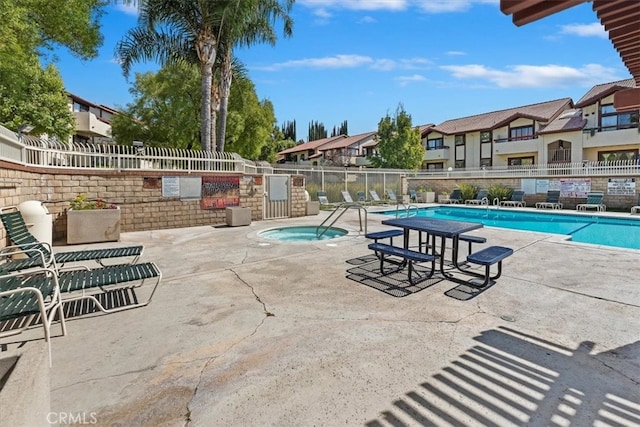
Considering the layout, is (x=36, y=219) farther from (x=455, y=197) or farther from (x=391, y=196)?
(x=455, y=197)

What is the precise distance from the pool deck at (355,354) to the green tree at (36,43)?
1025 cm

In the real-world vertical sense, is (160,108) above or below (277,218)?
above

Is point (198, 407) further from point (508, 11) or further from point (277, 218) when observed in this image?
point (277, 218)

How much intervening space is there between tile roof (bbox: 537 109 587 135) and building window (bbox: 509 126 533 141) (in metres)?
1.57

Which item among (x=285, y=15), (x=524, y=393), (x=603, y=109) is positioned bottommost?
(x=524, y=393)

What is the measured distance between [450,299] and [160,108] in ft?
78.0

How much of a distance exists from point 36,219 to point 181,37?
10.1m

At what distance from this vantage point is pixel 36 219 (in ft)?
20.0

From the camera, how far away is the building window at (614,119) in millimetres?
21453

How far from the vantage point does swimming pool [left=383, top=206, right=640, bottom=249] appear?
381 inches

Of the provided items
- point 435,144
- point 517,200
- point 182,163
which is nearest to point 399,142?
point 517,200

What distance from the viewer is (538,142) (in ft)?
85.1

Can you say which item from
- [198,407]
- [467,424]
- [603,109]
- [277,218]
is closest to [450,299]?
[467,424]

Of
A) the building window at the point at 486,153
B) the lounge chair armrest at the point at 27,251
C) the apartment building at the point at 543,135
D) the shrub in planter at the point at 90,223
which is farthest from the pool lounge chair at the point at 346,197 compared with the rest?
the building window at the point at 486,153
